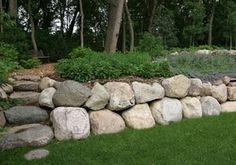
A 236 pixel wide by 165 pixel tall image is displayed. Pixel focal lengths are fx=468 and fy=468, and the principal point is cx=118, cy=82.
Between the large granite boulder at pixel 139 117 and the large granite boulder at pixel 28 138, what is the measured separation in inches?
50.7

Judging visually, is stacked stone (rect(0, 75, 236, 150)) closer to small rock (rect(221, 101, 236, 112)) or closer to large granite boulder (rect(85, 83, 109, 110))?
large granite boulder (rect(85, 83, 109, 110))

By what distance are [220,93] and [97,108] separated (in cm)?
254

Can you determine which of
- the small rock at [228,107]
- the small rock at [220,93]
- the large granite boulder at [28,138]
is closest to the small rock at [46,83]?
the large granite boulder at [28,138]

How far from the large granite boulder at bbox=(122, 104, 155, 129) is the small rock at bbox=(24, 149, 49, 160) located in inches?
63.2

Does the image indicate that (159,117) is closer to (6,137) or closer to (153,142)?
(153,142)

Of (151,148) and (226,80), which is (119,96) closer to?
(151,148)

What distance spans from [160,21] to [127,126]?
14.8 metres

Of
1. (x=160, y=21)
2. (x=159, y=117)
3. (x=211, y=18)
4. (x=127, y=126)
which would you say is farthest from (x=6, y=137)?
(x=211, y=18)

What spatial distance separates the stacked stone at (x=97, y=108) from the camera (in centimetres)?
667

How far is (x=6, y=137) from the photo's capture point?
6.38 metres

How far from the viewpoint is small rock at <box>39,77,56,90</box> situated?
7.47m

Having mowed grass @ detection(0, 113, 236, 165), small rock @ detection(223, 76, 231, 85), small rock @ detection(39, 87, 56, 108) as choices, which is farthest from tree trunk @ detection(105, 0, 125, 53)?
mowed grass @ detection(0, 113, 236, 165)

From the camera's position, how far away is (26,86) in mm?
7578

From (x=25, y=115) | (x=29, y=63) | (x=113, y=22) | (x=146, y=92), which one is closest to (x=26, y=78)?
(x=25, y=115)
